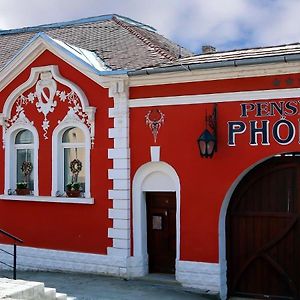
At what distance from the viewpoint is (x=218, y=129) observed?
1166cm

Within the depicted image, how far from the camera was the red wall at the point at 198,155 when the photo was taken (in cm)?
1140

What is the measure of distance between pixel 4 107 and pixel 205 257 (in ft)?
20.8

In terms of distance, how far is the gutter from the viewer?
1073cm

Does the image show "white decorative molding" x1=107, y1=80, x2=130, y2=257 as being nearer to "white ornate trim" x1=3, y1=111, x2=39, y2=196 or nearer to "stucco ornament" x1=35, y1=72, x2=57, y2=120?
"stucco ornament" x1=35, y1=72, x2=57, y2=120

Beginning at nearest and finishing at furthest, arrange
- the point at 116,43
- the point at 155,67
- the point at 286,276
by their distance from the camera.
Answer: the point at 286,276 < the point at 155,67 < the point at 116,43

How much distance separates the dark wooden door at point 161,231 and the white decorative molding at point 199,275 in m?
0.65

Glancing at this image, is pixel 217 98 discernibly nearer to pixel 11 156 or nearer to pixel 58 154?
pixel 58 154

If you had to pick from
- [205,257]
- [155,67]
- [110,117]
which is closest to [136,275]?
[205,257]

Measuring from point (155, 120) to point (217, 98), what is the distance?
152 cm

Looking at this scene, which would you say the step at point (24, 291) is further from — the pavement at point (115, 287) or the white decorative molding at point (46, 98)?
the white decorative molding at point (46, 98)

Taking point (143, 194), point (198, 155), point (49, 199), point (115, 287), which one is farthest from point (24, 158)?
point (198, 155)

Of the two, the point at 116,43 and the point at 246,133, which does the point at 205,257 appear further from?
the point at 116,43

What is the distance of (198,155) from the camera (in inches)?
468

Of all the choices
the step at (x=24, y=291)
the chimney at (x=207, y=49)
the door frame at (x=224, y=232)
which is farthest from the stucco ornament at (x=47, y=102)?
the chimney at (x=207, y=49)
